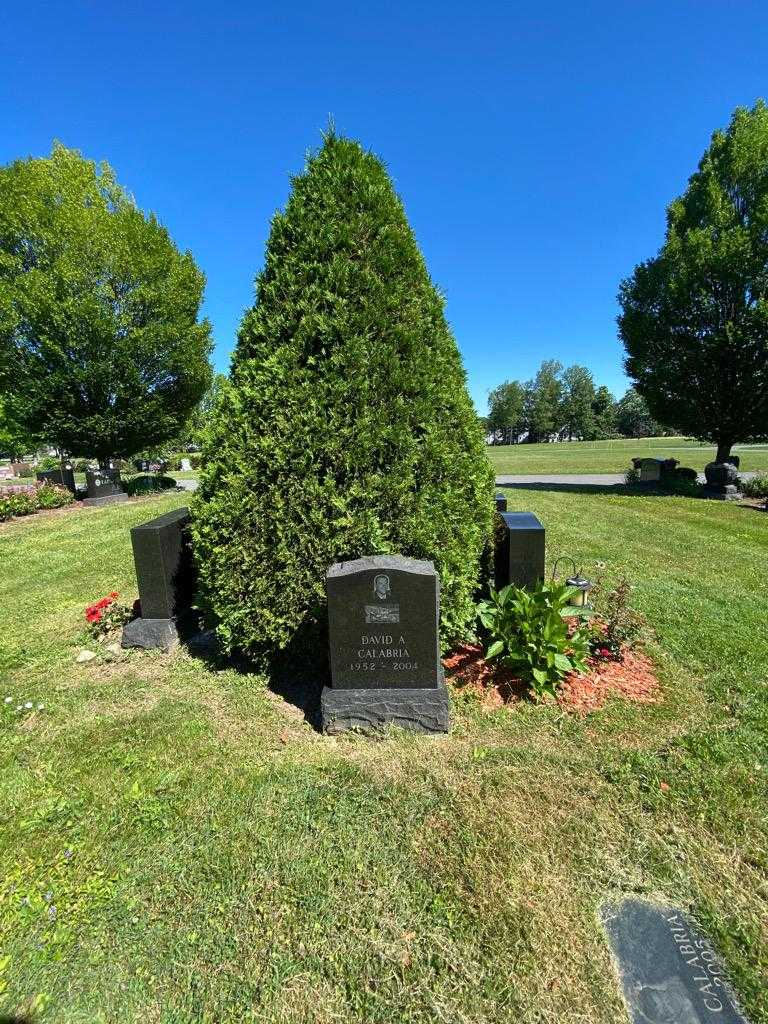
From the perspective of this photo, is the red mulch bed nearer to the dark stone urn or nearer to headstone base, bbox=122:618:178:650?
headstone base, bbox=122:618:178:650

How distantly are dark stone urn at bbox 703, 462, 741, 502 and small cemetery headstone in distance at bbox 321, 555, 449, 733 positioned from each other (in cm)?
1476

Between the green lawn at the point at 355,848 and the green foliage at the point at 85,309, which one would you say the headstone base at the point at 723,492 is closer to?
the green lawn at the point at 355,848

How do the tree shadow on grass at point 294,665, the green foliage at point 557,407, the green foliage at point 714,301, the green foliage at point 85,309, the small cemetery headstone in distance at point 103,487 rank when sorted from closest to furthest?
the tree shadow on grass at point 294,665, the green foliage at point 714,301, the green foliage at point 85,309, the small cemetery headstone in distance at point 103,487, the green foliage at point 557,407

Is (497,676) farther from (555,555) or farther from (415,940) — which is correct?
(555,555)

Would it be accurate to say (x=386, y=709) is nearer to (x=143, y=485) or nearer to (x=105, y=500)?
(x=105, y=500)

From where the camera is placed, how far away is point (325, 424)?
389cm

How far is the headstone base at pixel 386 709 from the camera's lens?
12.0ft

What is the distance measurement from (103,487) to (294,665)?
1529 cm

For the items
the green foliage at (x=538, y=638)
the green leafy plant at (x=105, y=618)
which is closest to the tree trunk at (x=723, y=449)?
the green foliage at (x=538, y=638)

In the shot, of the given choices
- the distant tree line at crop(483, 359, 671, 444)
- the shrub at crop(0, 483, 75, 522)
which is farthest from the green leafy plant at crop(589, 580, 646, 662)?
the distant tree line at crop(483, 359, 671, 444)

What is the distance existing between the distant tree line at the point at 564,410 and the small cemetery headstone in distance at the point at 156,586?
88.6 meters

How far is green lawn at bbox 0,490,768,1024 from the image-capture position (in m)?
1.99

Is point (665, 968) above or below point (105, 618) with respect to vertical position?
below

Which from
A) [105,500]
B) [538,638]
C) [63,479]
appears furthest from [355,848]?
[63,479]
